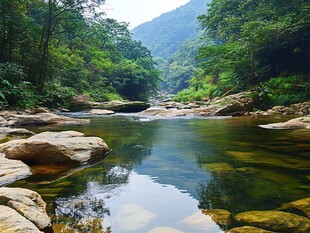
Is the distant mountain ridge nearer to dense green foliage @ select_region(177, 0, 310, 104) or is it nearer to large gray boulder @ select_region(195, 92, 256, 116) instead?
dense green foliage @ select_region(177, 0, 310, 104)

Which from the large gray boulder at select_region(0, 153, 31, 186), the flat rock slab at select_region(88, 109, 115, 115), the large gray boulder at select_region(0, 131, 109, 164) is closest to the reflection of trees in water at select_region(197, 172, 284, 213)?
the large gray boulder at select_region(0, 131, 109, 164)

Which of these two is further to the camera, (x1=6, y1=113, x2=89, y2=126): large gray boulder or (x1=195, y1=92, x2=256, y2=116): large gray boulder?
(x1=195, y1=92, x2=256, y2=116): large gray boulder

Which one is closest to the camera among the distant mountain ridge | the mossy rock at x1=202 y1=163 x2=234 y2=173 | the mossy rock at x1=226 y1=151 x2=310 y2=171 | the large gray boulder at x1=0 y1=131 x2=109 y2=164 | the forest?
the mossy rock at x1=202 y1=163 x2=234 y2=173

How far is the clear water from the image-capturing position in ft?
8.95

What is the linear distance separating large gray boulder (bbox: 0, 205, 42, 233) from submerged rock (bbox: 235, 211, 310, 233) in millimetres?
1671

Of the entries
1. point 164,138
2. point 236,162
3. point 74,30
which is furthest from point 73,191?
point 74,30

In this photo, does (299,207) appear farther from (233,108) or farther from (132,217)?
(233,108)

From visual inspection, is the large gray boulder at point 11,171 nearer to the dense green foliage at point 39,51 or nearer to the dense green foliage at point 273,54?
the dense green foliage at point 39,51

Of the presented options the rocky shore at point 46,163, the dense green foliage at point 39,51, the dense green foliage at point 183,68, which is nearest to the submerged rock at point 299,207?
the rocky shore at point 46,163

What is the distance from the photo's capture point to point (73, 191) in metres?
3.51

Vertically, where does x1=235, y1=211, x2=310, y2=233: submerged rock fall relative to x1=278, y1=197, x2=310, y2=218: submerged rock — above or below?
above

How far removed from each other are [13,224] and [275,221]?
6.67 feet

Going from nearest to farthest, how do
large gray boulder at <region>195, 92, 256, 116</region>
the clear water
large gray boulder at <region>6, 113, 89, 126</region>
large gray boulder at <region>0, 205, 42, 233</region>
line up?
large gray boulder at <region>0, 205, 42, 233</region> → the clear water → large gray boulder at <region>6, 113, 89, 126</region> → large gray boulder at <region>195, 92, 256, 116</region>

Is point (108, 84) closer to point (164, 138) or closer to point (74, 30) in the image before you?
point (74, 30)
